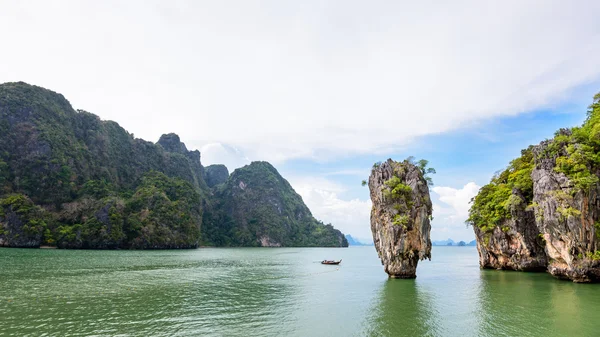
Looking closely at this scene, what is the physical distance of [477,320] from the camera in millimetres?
20172

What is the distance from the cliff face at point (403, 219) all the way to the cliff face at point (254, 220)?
135884mm

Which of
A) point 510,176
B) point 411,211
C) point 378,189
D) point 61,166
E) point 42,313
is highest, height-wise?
point 61,166

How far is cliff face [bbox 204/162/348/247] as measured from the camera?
170 meters

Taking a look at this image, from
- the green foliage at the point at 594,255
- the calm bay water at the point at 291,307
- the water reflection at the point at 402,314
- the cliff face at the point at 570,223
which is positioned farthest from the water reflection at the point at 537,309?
the water reflection at the point at 402,314

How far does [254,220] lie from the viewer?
181 metres

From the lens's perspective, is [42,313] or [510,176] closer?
[42,313]

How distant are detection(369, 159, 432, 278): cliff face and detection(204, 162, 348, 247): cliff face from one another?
135884 millimetres

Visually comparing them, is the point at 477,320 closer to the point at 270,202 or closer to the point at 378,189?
the point at 378,189

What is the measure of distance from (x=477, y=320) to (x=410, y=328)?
507cm

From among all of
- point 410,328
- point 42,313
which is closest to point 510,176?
point 410,328

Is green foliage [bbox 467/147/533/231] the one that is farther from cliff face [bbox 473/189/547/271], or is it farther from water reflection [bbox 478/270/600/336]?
water reflection [bbox 478/270/600/336]

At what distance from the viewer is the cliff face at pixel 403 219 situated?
3444cm

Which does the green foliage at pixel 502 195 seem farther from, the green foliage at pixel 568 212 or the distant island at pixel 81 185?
the distant island at pixel 81 185

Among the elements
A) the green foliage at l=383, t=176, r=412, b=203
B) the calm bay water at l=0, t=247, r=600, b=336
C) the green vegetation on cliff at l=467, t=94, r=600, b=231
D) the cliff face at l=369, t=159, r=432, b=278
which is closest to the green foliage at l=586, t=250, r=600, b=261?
the calm bay water at l=0, t=247, r=600, b=336
